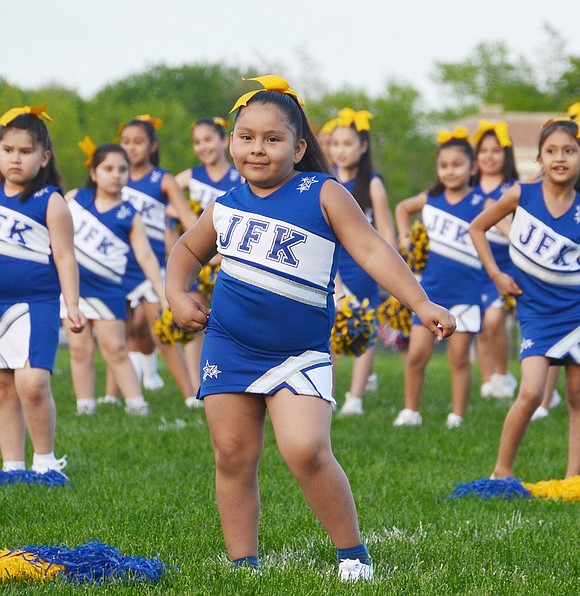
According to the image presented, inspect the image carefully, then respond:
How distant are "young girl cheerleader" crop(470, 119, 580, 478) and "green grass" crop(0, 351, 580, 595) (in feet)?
1.81

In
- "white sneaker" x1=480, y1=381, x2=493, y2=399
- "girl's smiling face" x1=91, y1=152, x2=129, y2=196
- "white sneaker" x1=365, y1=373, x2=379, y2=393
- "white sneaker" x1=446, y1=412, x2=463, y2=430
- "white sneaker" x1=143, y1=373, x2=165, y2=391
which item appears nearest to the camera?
"white sneaker" x1=446, y1=412, x2=463, y2=430

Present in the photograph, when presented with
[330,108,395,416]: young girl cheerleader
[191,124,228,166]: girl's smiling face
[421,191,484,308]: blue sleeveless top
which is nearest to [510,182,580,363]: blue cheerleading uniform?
[421,191,484,308]: blue sleeveless top

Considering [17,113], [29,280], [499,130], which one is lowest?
[29,280]

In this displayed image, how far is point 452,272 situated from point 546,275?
2940mm

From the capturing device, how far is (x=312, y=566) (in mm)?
4613

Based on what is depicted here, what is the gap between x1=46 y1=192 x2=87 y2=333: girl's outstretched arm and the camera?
6.42 metres

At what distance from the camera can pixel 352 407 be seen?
385 inches

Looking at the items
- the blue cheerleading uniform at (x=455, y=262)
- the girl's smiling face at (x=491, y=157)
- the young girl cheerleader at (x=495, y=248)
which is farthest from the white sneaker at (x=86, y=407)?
the girl's smiling face at (x=491, y=157)

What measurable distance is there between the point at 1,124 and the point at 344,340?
2.88 metres

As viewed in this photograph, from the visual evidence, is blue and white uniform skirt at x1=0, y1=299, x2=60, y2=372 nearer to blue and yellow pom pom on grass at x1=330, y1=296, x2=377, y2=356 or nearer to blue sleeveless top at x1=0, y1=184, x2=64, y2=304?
blue sleeveless top at x1=0, y1=184, x2=64, y2=304

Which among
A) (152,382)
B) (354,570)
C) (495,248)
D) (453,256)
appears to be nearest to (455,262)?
(453,256)

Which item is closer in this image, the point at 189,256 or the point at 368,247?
the point at 368,247

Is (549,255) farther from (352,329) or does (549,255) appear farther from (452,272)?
(452,272)

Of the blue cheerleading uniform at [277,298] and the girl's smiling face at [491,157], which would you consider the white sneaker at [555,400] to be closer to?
the girl's smiling face at [491,157]
